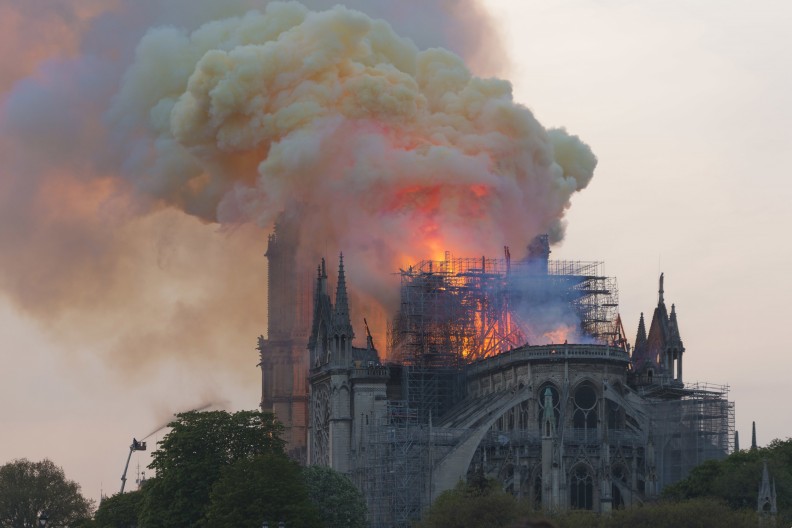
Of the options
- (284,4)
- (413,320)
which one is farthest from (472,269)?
(284,4)

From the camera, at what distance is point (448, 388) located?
144000 millimetres

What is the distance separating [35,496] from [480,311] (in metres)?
35.6

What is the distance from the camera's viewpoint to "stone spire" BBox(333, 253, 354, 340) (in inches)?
5645

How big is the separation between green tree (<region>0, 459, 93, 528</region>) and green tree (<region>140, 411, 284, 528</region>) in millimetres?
34697

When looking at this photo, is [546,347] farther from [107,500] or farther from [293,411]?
[293,411]

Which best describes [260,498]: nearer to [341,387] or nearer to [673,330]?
[341,387]

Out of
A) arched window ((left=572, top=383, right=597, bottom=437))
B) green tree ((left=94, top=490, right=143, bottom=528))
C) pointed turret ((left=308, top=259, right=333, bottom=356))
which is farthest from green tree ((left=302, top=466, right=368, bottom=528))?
pointed turret ((left=308, top=259, right=333, bottom=356))

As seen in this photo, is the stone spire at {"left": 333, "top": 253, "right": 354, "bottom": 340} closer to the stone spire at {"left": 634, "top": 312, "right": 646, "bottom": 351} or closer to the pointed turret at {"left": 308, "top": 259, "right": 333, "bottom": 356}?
the pointed turret at {"left": 308, "top": 259, "right": 333, "bottom": 356}

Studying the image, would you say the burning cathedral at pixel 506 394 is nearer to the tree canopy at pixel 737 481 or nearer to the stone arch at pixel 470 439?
the stone arch at pixel 470 439

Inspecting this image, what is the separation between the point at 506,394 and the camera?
136375mm

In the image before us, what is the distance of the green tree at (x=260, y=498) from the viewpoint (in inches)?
4454

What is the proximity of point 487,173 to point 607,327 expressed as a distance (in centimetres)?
1271

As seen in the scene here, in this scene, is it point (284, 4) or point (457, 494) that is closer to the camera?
point (457, 494)

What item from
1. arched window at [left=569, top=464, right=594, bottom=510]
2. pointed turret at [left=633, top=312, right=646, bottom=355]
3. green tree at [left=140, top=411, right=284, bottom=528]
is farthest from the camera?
pointed turret at [left=633, top=312, right=646, bottom=355]
